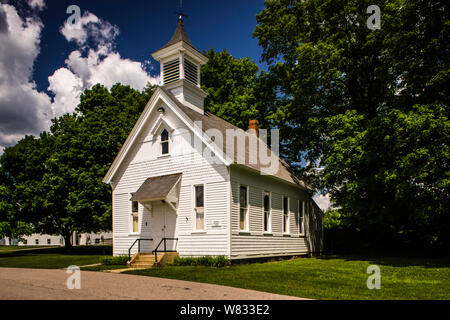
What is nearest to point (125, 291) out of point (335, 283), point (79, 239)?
point (335, 283)

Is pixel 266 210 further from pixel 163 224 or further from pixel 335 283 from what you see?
pixel 335 283

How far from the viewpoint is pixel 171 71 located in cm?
2064

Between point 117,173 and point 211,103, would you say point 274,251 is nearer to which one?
point 117,173

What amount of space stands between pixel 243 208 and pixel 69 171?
55.8ft

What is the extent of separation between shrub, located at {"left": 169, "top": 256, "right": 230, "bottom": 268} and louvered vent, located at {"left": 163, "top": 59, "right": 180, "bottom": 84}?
33.3 ft

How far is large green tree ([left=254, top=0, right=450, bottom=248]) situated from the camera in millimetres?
16203

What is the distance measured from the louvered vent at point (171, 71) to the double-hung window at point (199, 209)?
718cm

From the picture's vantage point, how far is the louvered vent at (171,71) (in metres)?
20.4

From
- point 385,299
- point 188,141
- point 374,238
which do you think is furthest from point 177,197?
point 374,238

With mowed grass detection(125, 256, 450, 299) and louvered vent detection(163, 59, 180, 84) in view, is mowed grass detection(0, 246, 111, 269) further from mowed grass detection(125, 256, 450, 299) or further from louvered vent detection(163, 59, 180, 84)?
louvered vent detection(163, 59, 180, 84)

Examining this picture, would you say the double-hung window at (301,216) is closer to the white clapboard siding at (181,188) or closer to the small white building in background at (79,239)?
the white clapboard siding at (181,188)

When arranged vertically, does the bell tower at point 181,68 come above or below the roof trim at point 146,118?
above

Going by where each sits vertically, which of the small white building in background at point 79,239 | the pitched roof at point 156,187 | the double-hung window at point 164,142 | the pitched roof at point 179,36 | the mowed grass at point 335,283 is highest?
the pitched roof at point 179,36

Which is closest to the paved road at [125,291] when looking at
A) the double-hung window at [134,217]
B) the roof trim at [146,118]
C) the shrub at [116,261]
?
the roof trim at [146,118]
